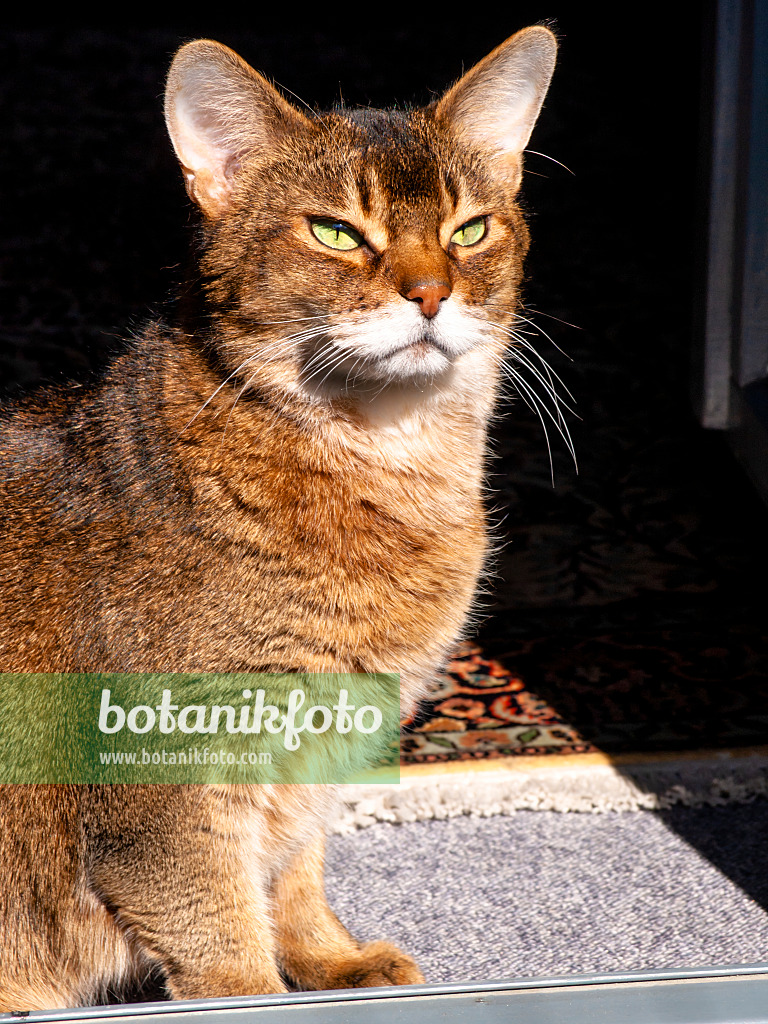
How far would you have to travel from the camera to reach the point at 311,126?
133 cm

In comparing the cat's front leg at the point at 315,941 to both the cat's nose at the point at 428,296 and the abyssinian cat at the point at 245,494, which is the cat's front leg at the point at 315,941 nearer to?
the abyssinian cat at the point at 245,494

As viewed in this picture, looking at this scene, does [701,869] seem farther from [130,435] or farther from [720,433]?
[720,433]

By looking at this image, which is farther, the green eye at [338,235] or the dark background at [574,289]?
the dark background at [574,289]

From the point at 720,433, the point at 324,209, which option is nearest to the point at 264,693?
the point at 324,209

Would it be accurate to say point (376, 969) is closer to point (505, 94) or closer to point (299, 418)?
point (299, 418)

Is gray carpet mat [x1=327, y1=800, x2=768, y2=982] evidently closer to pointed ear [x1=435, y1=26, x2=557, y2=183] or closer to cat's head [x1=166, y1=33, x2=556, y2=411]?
cat's head [x1=166, y1=33, x2=556, y2=411]

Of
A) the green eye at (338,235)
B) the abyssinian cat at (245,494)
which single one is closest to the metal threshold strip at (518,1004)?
the abyssinian cat at (245,494)

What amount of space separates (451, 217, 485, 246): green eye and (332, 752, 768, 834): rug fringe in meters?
0.93

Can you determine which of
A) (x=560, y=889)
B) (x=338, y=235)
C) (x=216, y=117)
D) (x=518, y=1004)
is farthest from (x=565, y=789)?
(x=216, y=117)

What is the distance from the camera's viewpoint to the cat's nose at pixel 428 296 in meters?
1.19

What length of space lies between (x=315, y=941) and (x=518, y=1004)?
500 mm

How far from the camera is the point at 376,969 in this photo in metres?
1.42
